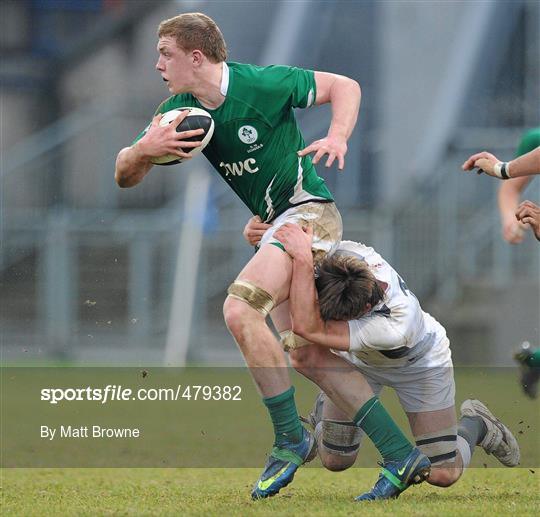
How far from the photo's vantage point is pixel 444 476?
17.8 ft

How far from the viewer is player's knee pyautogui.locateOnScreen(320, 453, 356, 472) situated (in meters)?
5.67

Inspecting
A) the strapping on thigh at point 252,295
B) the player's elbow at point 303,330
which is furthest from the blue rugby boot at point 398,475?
the strapping on thigh at point 252,295

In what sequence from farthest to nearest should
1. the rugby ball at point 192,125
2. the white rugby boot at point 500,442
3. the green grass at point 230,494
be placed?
the white rugby boot at point 500,442
the rugby ball at point 192,125
the green grass at point 230,494

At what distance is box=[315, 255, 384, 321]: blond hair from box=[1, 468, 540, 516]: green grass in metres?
0.74

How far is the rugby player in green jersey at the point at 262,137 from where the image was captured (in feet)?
16.7

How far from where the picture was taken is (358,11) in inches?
511

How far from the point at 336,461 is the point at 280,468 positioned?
812 millimetres

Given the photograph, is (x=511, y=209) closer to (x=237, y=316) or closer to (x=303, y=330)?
(x=303, y=330)

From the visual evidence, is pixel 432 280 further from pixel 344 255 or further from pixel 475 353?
pixel 344 255

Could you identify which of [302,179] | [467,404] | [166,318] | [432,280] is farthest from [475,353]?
[302,179]

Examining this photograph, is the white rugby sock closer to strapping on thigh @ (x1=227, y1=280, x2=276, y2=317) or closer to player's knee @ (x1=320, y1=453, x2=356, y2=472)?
player's knee @ (x1=320, y1=453, x2=356, y2=472)

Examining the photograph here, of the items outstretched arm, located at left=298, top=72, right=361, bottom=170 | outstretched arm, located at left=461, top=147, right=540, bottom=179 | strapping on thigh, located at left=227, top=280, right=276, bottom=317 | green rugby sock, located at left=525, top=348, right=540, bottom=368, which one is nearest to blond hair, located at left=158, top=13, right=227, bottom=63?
outstretched arm, located at left=298, top=72, right=361, bottom=170

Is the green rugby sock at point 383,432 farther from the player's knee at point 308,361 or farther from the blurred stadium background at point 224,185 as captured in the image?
the blurred stadium background at point 224,185

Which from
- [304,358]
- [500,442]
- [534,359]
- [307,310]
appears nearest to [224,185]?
[534,359]
